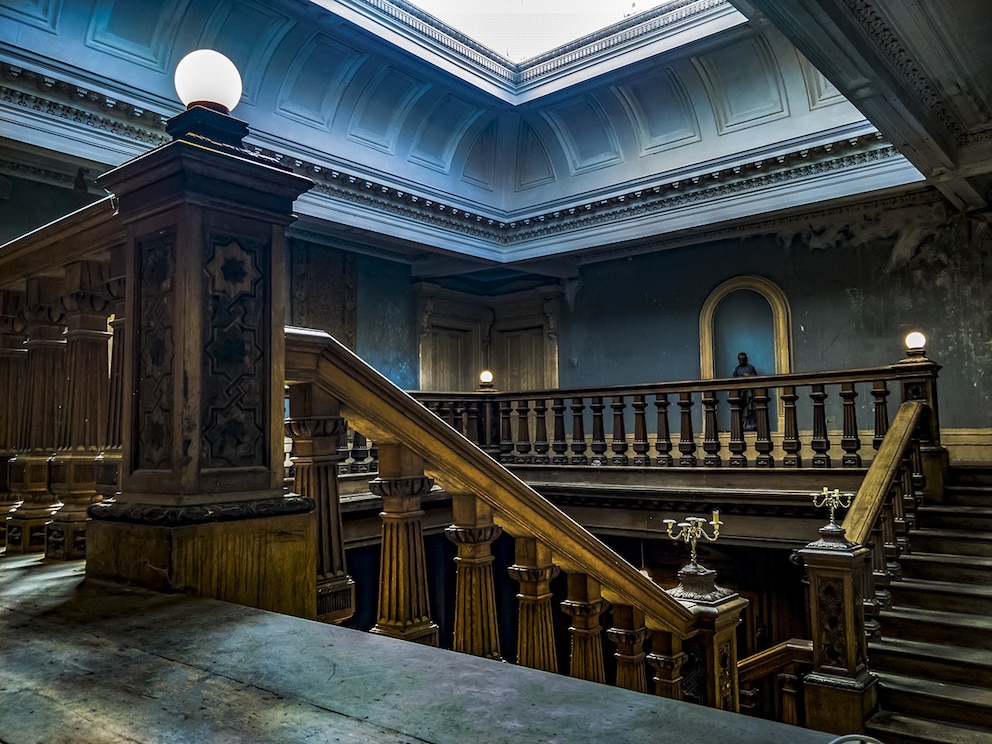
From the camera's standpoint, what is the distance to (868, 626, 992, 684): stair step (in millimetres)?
4521

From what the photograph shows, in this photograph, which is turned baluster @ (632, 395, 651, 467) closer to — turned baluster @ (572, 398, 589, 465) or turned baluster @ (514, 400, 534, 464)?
turned baluster @ (572, 398, 589, 465)

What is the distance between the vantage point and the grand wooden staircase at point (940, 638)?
14.1ft

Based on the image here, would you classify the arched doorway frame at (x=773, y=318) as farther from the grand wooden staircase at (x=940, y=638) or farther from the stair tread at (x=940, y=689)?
the stair tread at (x=940, y=689)

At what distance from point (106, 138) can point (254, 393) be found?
22.3 feet

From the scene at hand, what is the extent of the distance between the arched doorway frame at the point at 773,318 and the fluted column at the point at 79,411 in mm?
9346

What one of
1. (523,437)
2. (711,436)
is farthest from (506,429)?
(711,436)

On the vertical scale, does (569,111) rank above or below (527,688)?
above

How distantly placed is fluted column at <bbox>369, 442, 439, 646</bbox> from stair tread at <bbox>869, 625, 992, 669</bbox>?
3.72 metres

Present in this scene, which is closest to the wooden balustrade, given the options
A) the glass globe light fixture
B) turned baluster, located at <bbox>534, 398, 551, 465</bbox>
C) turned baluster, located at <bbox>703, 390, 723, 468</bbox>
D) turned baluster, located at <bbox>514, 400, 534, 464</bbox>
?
the glass globe light fixture

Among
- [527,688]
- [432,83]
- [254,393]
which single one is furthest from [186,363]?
[432,83]

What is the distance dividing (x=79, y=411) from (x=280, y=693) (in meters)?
1.87

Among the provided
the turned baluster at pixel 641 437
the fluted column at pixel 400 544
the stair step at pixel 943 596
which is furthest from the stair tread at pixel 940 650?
the fluted column at pixel 400 544

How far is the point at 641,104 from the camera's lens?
10.4m

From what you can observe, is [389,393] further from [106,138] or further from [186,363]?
[106,138]
